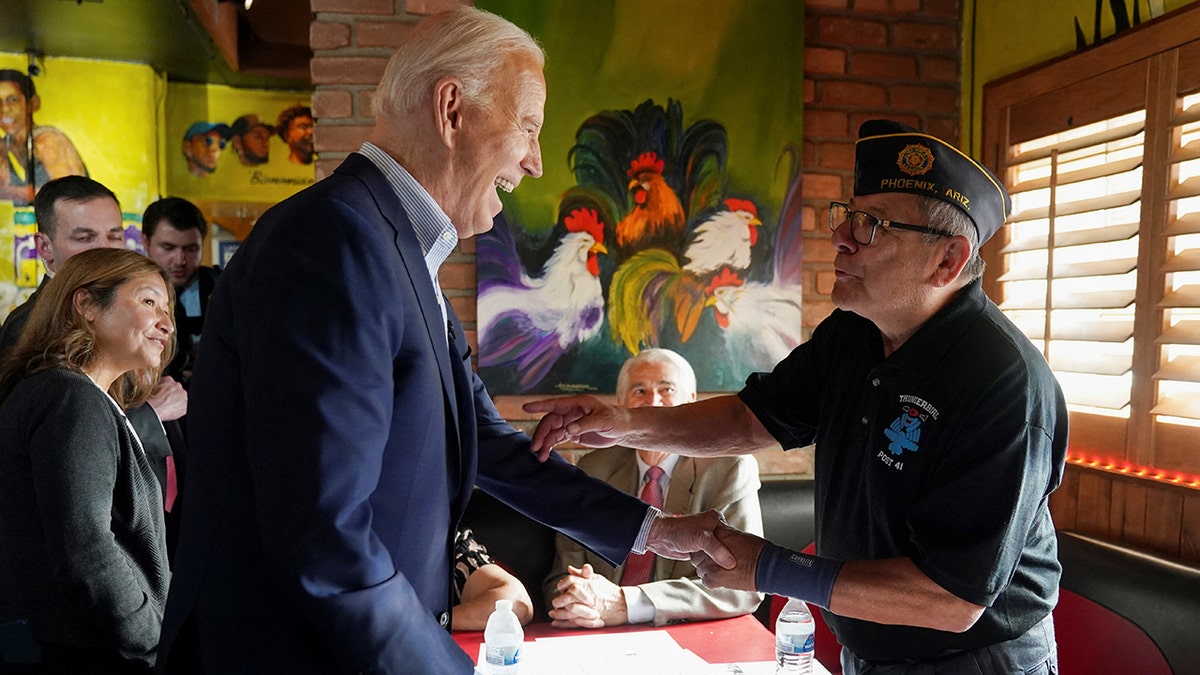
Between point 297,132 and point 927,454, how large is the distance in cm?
574

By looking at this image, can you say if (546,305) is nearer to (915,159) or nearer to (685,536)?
(685,536)

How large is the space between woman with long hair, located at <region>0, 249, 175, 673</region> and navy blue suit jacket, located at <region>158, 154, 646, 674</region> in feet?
2.90

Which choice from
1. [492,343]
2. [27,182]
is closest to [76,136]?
[27,182]

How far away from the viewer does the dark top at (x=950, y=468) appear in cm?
149

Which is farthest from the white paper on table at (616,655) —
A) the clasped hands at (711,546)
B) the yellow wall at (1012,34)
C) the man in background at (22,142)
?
the man in background at (22,142)

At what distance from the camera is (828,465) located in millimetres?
1815

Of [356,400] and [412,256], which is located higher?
[412,256]

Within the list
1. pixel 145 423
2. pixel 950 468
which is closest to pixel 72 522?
pixel 145 423

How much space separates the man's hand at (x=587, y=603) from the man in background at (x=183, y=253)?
2.12 m

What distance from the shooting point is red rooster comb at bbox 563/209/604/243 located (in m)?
3.37

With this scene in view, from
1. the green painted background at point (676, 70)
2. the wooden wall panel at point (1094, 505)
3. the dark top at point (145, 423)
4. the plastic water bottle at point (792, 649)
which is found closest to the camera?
the plastic water bottle at point (792, 649)

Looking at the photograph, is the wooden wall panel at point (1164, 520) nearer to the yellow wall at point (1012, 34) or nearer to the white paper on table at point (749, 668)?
the white paper on table at point (749, 668)

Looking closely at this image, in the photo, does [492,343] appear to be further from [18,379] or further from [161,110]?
[161,110]

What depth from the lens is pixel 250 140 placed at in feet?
20.8
